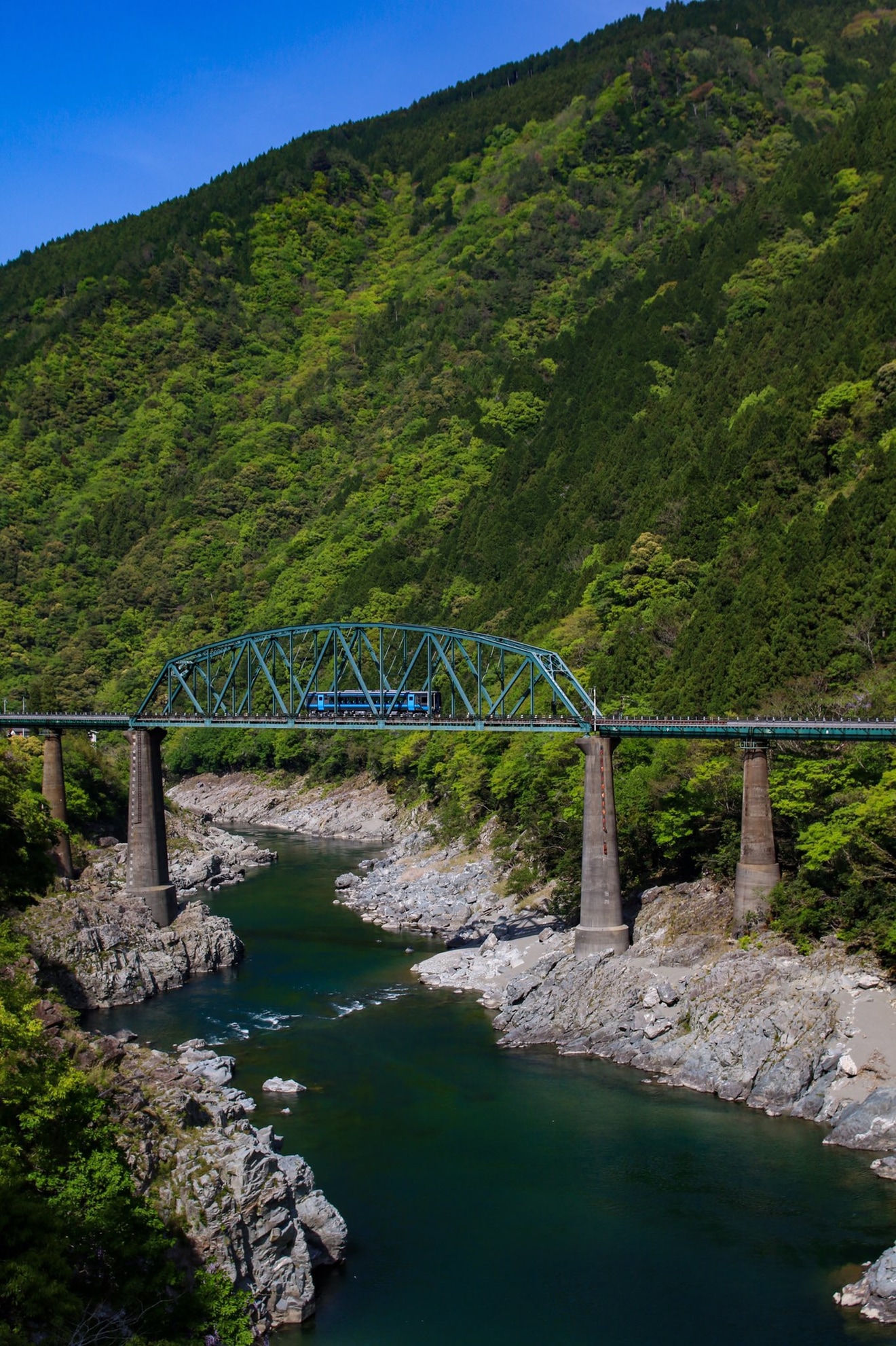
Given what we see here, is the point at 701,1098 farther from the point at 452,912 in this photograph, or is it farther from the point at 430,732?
the point at 430,732

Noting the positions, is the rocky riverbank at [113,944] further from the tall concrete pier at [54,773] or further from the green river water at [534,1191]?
the tall concrete pier at [54,773]

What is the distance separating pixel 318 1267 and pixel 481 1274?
4.04 m

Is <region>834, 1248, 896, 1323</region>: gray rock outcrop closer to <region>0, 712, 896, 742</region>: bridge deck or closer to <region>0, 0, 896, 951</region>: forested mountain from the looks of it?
<region>0, 0, 896, 951</region>: forested mountain

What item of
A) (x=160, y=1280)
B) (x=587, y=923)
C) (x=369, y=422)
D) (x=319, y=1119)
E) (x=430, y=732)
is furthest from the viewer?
(x=369, y=422)

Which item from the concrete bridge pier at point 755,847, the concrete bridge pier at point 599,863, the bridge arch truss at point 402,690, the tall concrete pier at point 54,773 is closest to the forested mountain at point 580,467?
the bridge arch truss at point 402,690

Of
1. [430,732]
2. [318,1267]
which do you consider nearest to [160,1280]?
[318,1267]

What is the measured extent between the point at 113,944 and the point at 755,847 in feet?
98.0

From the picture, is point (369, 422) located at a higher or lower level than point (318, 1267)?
higher

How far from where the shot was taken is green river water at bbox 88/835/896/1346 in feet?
90.7

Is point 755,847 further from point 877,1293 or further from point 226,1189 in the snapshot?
point 226,1189

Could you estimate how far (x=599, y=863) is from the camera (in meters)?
53.3

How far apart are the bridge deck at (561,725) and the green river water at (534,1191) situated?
1452 cm

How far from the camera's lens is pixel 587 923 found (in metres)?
52.5

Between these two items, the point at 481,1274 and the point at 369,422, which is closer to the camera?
the point at 481,1274
